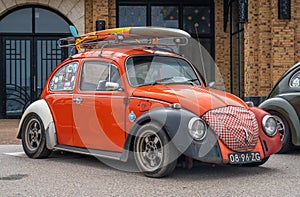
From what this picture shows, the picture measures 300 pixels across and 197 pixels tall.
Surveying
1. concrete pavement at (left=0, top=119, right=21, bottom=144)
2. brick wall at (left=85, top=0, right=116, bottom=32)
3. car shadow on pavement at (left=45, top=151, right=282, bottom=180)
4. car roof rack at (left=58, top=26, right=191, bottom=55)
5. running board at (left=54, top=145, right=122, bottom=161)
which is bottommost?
car shadow on pavement at (left=45, top=151, right=282, bottom=180)

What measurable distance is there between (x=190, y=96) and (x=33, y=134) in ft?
9.50

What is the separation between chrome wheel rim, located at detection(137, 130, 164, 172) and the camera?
612 cm

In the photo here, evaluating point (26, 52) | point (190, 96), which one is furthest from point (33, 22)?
point (190, 96)

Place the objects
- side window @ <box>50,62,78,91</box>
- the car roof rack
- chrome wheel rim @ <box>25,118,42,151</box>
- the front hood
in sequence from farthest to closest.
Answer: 1. chrome wheel rim @ <box>25,118,42,151</box>
2. side window @ <box>50,62,78,91</box>
3. the car roof rack
4. the front hood

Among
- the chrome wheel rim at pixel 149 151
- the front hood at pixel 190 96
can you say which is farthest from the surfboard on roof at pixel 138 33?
the chrome wheel rim at pixel 149 151

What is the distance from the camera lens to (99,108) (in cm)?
700

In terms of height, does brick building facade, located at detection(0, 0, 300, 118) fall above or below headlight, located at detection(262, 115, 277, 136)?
above

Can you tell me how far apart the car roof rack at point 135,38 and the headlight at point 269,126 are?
1.74m

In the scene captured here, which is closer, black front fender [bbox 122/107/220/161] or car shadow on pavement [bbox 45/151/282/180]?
black front fender [bbox 122/107/220/161]

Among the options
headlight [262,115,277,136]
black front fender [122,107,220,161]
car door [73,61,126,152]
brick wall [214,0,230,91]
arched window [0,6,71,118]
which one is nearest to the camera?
black front fender [122,107,220,161]

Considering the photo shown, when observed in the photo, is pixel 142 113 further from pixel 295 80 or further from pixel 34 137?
pixel 295 80

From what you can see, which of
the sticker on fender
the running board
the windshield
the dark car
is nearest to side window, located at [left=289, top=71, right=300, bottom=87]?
the dark car

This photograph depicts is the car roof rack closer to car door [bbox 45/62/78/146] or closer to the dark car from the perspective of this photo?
car door [bbox 45/62/78/146]

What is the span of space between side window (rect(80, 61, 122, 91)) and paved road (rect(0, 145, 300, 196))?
3.51 ft
